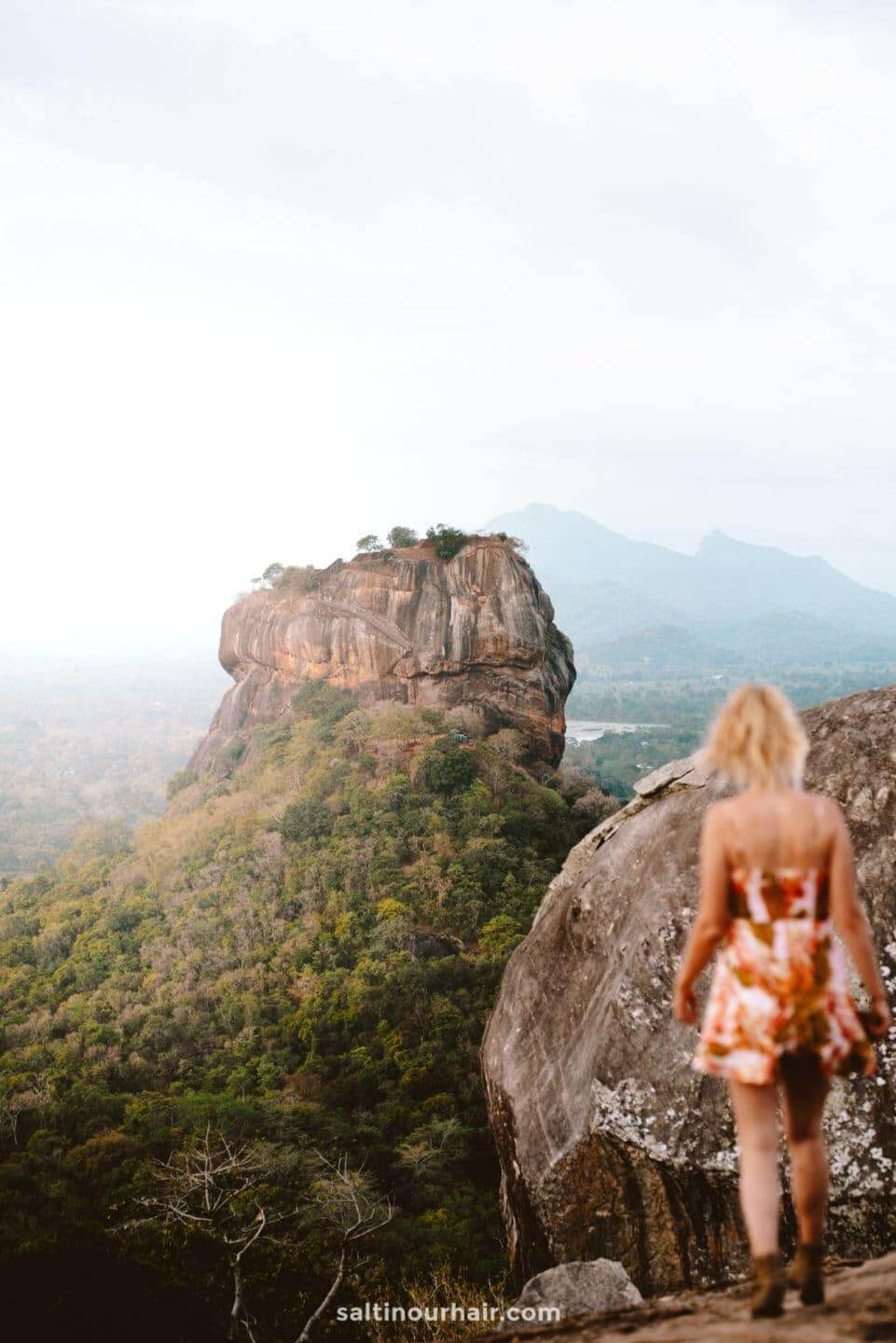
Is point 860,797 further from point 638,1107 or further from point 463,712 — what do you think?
point 463,712

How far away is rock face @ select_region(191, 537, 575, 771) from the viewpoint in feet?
107

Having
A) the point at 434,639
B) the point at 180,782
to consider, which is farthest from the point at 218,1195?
the point at 180,782

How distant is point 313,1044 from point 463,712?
15.9 metres

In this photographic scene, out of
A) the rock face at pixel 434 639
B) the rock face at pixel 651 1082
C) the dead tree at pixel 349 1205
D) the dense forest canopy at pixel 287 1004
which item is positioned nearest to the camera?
the rock face at pixel 651 1082

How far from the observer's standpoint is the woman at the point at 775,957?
2457 mm

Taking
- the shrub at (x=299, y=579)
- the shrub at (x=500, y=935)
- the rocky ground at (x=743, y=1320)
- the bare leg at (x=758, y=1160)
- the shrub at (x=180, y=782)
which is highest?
the shrub at (x=299, y=579)

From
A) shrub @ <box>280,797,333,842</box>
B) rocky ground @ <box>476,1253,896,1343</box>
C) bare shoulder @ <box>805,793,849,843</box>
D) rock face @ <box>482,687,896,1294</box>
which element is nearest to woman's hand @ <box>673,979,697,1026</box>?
bare shoulder @ <box>805,793,849,843</box>

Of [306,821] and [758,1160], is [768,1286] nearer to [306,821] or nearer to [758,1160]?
[758,1160]

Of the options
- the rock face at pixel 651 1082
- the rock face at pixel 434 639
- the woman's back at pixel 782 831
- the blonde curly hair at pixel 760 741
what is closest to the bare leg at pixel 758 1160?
the woman's back at pixel 782 831

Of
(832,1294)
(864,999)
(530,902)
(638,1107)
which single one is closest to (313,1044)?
(530,902)

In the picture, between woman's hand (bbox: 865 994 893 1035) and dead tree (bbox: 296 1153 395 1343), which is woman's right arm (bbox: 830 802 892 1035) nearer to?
woman's hand (bbox: 865 994 893 1035)

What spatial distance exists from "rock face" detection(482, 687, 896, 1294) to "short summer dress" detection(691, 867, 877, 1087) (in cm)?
306

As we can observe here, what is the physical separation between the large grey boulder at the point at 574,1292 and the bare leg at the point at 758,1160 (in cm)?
292

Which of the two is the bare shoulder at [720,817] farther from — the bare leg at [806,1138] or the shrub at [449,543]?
the shrub at [449,543]
